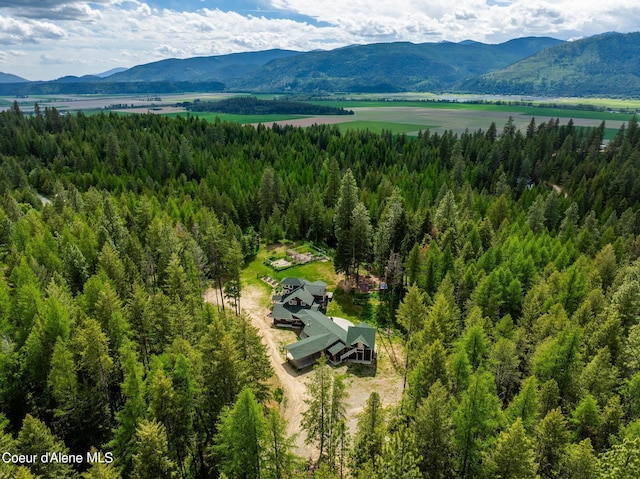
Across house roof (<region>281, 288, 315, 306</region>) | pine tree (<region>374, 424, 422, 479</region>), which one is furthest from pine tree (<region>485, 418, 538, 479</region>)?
house roof (<region>281, 288, 315, 306</region>)

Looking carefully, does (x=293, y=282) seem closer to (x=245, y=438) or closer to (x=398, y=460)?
(x=245, y=438)

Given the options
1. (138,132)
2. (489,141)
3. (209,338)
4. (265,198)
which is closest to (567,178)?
(489,141)

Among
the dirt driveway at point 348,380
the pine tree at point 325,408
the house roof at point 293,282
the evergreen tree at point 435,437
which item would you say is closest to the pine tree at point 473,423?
the evergreen tree at point 435,437

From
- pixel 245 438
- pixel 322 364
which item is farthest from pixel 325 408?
pixel 245 438

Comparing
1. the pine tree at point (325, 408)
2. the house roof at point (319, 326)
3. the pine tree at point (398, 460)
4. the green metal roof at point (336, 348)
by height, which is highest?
the pine tree at point (398, 460)

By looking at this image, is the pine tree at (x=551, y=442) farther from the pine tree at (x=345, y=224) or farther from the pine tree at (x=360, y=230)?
the pine tree at (x=345, y=224)

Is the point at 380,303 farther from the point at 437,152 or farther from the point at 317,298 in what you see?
the point at 437,152
